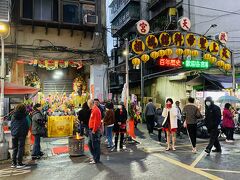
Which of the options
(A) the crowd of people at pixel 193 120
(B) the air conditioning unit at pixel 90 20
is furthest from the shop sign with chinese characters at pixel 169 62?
(A) the crowd of people at pixel 193 120

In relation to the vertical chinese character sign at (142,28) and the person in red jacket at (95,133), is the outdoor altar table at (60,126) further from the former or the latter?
the person in red jacket at (95,133)

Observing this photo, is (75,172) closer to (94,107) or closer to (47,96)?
(94,107)

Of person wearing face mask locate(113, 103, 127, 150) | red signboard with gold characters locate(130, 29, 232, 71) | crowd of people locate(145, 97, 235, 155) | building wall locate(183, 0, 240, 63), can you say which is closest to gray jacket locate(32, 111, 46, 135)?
person wearing face mask locate(113, 103, 127, 150)

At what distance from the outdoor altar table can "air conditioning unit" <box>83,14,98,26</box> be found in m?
5.55

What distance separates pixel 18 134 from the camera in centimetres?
A: 800

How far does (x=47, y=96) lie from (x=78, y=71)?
2862 mm

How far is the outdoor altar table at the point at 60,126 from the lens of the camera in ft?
46.2

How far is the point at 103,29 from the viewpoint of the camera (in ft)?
53.3

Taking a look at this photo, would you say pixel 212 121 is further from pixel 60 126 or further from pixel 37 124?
pixel 60 126

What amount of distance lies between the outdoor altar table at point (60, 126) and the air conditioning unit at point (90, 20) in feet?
18.2

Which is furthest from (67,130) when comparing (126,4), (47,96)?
(126,4)

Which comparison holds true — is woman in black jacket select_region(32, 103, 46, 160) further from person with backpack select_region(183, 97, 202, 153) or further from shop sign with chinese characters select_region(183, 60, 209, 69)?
shop sign with chinese characters select_region(183, 60, 209, 69)

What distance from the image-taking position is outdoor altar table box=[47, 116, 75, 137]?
1409 centimetres

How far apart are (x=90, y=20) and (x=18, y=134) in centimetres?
906
